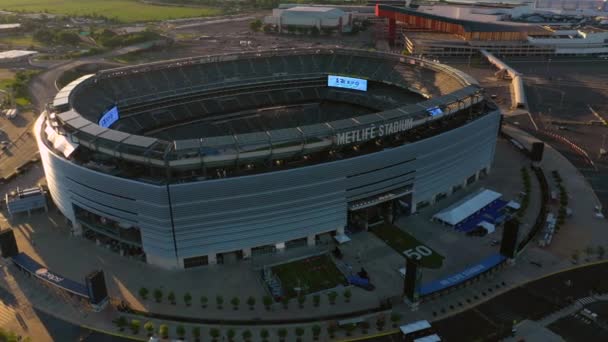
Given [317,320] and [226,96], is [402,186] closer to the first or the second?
[317,320]

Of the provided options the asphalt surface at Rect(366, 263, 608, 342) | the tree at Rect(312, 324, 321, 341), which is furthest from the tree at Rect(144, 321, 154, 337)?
the asphalt surface at Rect(366, 263, 608, 342)

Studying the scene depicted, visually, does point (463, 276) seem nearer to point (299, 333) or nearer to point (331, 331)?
point (331, 331)

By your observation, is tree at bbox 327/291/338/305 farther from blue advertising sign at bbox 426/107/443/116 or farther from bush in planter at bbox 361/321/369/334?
blue advertising sign at bbox 426/107/443/116

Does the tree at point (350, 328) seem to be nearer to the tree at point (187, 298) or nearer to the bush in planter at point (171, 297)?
the tree at point (187, 298)

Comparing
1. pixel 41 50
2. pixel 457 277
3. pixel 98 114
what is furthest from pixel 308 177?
pixel 41 50

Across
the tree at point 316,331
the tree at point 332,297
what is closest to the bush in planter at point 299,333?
the tree at point 316,331
